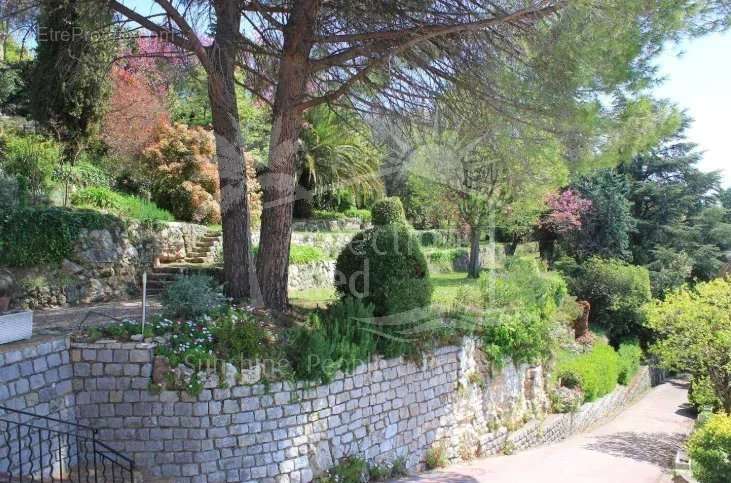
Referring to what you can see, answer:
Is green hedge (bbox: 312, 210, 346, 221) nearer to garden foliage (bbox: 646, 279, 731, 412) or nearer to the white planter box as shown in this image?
garden foliage (bbox: 646, 279, 731, 412)

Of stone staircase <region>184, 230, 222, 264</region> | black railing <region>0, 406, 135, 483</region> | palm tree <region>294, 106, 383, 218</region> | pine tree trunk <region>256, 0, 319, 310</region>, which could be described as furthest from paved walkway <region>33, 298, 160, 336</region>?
palm tree <region>294, 106, 383, 218</region>

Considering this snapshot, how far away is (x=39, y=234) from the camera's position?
1041 centimetres

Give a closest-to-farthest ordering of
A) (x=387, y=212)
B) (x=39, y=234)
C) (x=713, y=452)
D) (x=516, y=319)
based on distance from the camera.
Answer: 1. (x=713, y=452)
2. (x=39, y=234)
3. (x=516, y=319)
4. (x=387, y=212)

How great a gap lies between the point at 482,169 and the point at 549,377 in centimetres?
652

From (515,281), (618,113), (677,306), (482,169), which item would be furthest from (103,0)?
(677,306)

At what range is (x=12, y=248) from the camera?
10.1 meters

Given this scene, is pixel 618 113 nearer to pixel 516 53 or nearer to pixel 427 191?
pixel 516 53

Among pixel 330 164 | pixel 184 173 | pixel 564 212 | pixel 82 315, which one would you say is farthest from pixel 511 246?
pixel 82 315

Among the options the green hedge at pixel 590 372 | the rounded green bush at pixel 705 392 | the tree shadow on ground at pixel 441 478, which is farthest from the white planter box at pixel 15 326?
the rounded green bush at pixel 705 392

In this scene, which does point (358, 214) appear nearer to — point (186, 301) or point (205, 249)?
point (205, 249)

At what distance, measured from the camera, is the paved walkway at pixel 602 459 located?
9.87m

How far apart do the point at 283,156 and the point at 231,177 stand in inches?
35.1

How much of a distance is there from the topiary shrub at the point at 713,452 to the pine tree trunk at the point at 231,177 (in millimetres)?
7901

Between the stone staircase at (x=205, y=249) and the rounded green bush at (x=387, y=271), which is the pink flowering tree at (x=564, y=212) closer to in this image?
the stone staircase at (x=205, y=249)
